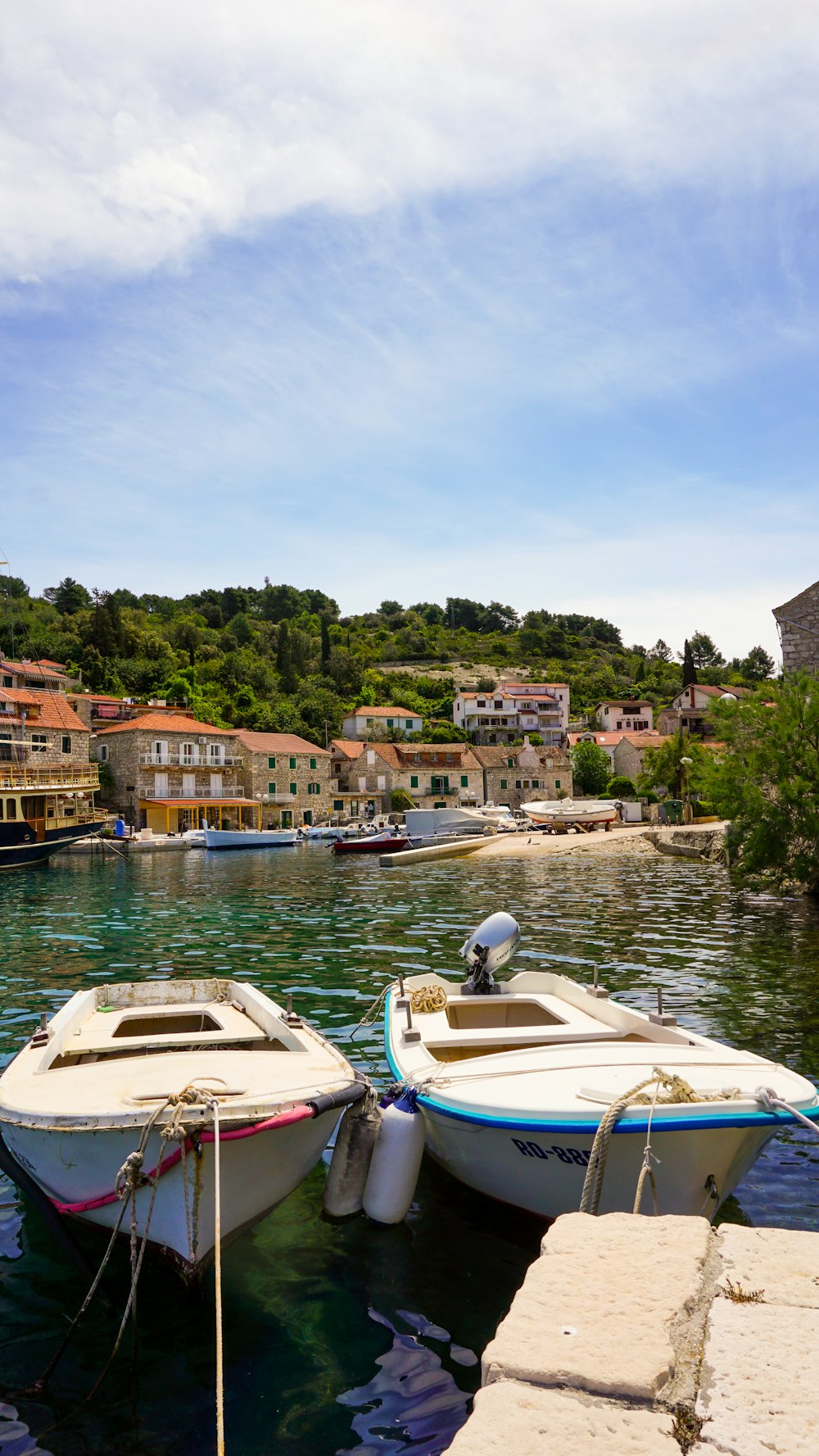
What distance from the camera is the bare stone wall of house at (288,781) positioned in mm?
69062

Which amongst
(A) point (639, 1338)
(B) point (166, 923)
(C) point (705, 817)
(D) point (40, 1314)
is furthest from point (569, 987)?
(C) point (705, 817)

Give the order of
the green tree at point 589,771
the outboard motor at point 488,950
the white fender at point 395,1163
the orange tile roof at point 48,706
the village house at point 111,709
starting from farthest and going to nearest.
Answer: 1. the green tree at point 589,771
2. the village house at point 111,709
3. the orange tile roof at point 48,706
4. the outboard motor at point 488,950
5. the white fender at point 395,1163

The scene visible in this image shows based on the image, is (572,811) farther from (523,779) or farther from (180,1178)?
(180,1178)

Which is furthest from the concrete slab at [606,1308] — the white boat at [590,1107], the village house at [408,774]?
the village house at [408,774]

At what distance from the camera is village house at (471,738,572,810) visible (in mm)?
79500

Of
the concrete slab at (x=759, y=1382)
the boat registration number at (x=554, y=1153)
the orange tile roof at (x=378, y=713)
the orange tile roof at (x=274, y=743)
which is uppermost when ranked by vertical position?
the orange tile roof at (x=378, y=713)

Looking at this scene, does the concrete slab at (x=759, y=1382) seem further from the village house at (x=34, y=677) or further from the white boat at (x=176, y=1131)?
the village house at (x=34, y=677)

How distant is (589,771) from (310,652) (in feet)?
127

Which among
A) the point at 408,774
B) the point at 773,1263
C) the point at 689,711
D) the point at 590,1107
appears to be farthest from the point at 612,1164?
the point at 689,711

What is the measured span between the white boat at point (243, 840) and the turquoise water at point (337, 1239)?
28967 mm

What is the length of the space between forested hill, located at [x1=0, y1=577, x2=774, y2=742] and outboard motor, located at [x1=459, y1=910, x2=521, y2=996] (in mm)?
71891

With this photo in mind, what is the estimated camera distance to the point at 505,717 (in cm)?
9825

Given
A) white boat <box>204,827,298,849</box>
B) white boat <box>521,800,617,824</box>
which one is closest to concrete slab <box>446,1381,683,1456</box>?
white boat <box>204,827,298,849</box>

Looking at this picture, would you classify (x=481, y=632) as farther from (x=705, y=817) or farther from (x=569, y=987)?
(x=569, y=987)
